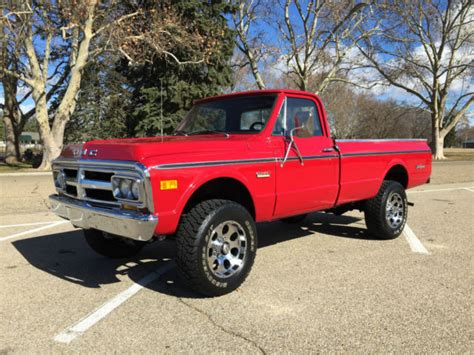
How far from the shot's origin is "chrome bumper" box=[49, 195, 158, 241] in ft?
11.5

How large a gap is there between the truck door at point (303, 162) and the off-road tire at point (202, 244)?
0.84m

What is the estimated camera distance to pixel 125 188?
3689mm

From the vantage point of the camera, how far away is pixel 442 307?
3.73 meters

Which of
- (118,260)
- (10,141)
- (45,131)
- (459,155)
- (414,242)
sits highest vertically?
(45,131)

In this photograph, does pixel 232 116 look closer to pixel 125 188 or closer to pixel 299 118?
pixel 299 118

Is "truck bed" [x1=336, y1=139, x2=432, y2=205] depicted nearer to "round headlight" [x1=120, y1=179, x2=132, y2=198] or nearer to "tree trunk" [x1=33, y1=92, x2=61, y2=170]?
"round headlight" [x1=120, y1=179, x2=132, y2=198]

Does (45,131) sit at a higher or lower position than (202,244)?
higher

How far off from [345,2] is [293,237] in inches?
894

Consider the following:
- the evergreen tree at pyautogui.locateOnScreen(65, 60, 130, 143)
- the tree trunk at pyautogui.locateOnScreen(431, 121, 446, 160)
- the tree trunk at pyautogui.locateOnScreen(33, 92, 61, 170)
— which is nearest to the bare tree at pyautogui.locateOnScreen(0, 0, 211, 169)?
the tree trunk at pyautogui.locateOnScreen(33, 92, 61, 170)

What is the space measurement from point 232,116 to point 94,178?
6.14 ft

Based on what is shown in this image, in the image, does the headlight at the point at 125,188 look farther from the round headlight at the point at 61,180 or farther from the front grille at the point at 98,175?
the round headlight at the point at 61,180

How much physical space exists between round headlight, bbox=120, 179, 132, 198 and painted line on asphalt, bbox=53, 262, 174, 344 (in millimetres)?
1001

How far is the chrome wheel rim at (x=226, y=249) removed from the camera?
3.98 m

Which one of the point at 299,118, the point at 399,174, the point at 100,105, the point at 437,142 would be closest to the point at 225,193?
the point at 299,118
